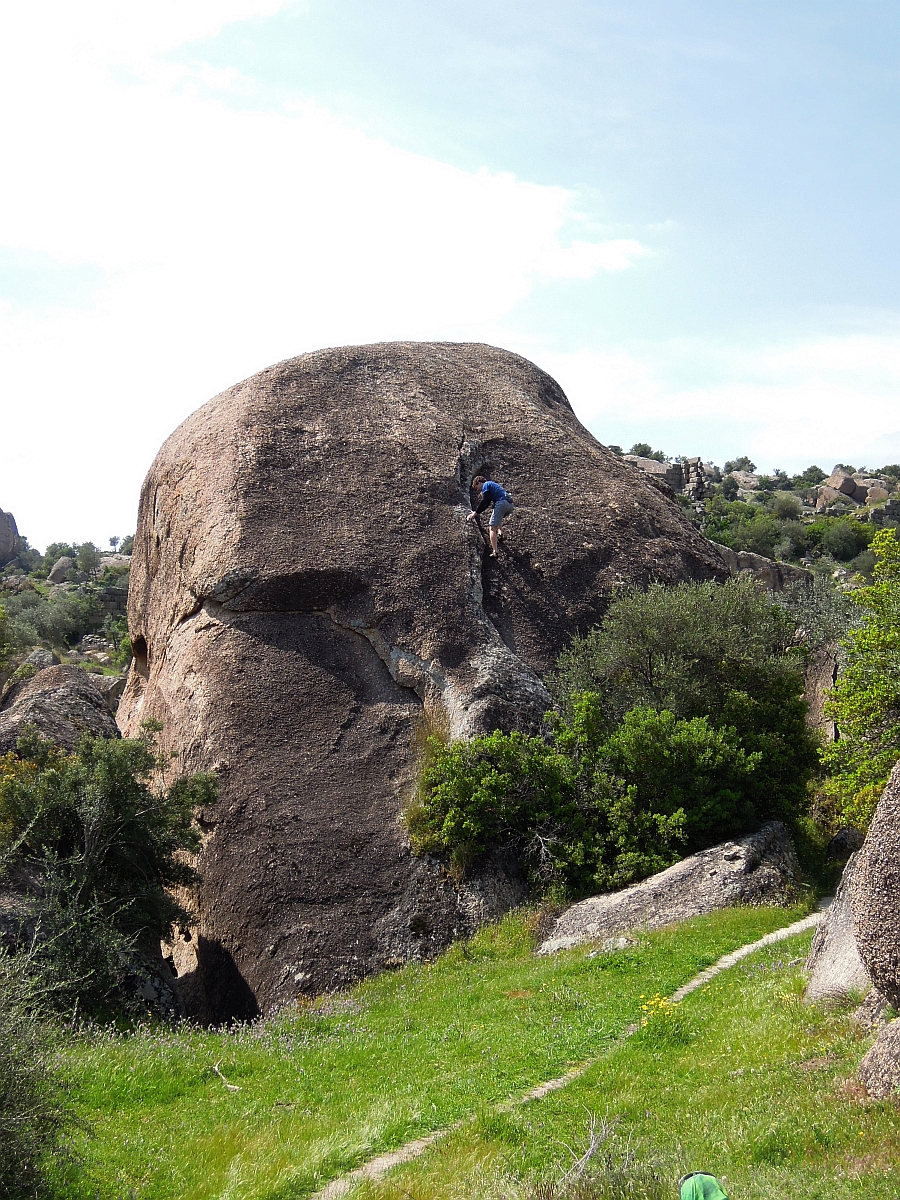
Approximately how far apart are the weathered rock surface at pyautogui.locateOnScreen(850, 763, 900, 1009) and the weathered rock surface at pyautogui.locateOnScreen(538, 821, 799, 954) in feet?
22.0

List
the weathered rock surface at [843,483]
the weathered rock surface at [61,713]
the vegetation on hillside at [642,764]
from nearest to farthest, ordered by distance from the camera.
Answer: the weathered rock surface at [61,713], the vegetation on hillside at [642,764], the weathered rock surface at [843,483]

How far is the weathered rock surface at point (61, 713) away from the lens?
15.9 meters

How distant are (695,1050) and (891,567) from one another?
30.1 feet

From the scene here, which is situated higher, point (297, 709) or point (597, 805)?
point (297, 709)

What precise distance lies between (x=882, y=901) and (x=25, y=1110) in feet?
20.3

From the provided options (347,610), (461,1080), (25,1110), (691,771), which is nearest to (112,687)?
(347,610)

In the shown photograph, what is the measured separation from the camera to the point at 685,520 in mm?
24719

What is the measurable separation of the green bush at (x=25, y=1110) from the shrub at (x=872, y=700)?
36.1 ft

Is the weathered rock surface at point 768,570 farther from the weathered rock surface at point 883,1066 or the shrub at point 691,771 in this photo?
the weathered rock surface at point 883,1066

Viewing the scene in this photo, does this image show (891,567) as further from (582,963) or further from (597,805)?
(582,963)

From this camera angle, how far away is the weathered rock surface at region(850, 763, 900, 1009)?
7.29 m

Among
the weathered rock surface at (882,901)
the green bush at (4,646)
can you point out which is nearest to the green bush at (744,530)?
the green bush at (4,646)

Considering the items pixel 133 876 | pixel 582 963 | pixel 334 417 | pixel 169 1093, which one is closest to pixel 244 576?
pixel 334 417

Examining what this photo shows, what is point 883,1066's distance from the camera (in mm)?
6738
